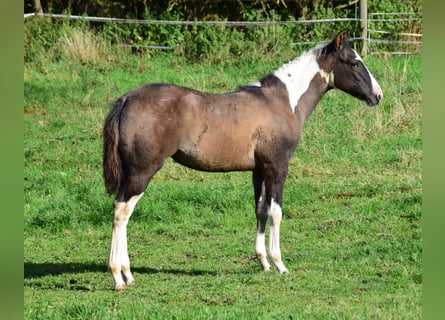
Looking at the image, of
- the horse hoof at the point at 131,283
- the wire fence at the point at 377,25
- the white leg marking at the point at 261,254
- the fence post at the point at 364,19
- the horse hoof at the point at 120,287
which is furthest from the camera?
the wire fence at the point at 377,25

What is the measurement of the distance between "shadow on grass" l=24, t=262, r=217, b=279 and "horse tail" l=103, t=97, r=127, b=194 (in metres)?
1.22

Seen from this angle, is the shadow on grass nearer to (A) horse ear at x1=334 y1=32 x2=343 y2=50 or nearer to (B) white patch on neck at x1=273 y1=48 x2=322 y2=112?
(B) white patch on neck at x1=273 y1=48 x2=322 y2=112

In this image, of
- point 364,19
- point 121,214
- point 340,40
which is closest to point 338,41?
point 340,40

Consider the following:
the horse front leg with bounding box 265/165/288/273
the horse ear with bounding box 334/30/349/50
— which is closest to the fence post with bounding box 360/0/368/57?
the horse ear with bounding box 334/30/349/50

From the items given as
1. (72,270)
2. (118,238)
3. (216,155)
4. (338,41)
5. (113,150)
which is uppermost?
(338,41)

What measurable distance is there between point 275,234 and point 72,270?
2.06m

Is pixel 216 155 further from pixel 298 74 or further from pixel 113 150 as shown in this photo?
pixel 298 74

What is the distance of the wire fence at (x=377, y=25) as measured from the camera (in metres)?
18.1

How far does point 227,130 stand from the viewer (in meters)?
7.28

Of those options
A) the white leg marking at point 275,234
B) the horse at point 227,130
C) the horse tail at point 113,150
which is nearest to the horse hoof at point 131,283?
the horse at point 227,130

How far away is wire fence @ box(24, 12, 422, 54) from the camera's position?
18094 millimetres

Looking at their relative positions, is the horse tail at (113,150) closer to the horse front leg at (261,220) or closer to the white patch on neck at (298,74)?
the horse front leg at (261,220)

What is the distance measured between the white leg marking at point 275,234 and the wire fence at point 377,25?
1092 cm
